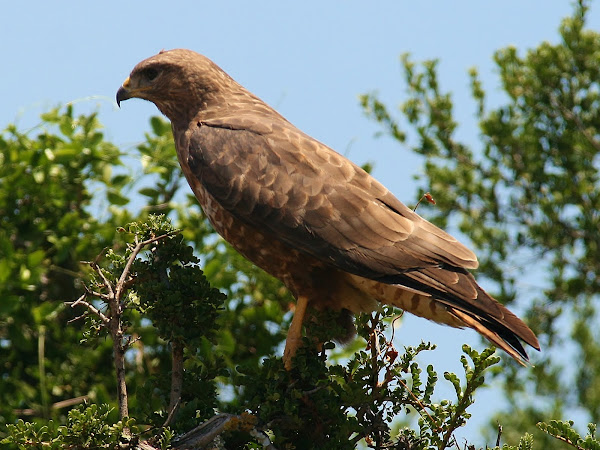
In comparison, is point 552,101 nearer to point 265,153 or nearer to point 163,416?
point 265,153

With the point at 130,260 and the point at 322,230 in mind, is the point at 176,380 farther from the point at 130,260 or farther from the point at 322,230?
the point at 322,230

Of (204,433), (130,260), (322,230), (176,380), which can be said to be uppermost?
(322,230)

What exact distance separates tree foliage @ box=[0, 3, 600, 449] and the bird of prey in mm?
209

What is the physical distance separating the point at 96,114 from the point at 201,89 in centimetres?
86

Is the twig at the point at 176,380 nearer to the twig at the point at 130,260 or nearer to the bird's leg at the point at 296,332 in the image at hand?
the twig at the point at 130,260

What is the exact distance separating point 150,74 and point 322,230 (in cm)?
150

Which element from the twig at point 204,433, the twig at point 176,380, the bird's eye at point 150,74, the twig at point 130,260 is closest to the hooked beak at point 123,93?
the bird's eye at point 150,74

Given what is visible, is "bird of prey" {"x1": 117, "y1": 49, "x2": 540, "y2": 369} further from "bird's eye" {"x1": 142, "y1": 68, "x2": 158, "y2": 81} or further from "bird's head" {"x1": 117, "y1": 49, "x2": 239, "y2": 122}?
"bird's eye" {"x1": 142, "y1": 68, "x2": 158, "y2": 81}

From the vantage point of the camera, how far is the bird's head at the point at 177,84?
4883mm

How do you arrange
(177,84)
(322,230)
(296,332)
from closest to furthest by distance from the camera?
(322,230), (296,332), (177,84)

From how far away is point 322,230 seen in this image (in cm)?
410

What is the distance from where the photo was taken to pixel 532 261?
6.97 metres

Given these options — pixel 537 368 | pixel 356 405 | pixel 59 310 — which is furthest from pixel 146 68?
pixel 537 368

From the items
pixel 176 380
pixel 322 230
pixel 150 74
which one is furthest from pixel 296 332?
pixel 150 74
